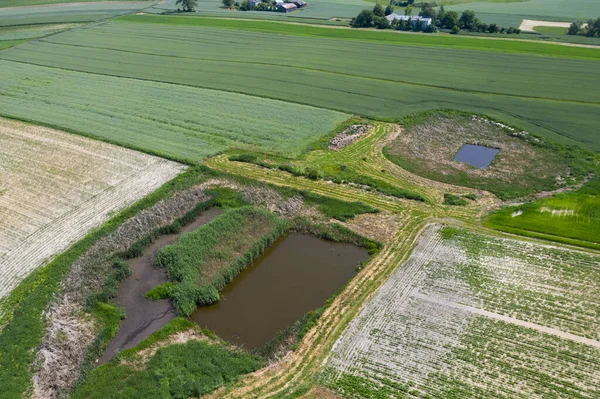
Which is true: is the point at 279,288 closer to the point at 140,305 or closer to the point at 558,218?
the point at 140,305

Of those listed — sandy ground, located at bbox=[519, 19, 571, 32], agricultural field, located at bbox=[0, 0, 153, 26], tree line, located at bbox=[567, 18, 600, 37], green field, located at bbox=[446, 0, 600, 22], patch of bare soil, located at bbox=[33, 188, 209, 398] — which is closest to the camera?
patch of bare soil, located at bbox=[33, 188, 209, 398]

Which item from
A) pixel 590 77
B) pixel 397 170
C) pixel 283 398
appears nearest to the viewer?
pixel 283 398

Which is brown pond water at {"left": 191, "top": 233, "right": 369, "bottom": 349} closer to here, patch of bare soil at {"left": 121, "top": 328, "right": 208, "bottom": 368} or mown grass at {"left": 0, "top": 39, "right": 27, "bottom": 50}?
patch of bare soil at {"left": 121, "top": 328, "right": 208, "bottom": 368}

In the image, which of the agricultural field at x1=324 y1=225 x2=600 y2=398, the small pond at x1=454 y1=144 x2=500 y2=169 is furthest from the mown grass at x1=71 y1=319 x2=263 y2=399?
the small pond at x1=454 y1=144 x2=500 y2=169

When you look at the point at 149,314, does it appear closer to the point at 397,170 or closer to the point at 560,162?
the point at 397,170

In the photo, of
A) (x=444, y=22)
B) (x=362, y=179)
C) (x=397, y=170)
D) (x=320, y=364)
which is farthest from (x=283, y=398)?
(x=444, y=22)

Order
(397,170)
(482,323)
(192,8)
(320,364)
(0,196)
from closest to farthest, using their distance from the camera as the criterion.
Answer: (320,364)
(482,323)
(0,196)
(397,170)
(192,8)

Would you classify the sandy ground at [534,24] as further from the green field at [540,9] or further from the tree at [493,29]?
the tree at [493,29]
